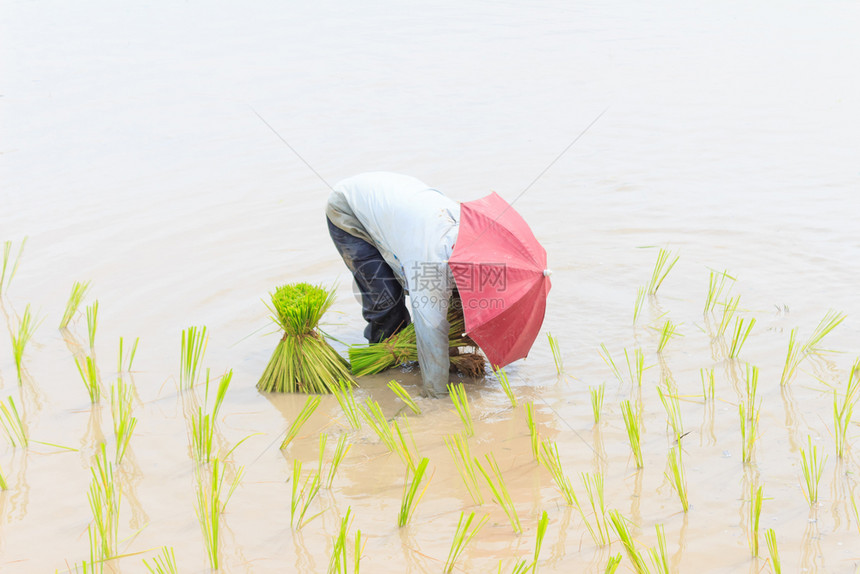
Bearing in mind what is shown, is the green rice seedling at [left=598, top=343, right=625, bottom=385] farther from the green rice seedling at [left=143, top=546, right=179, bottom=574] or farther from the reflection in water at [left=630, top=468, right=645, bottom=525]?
the green rice seedling at [left=143, top=546, right=179, bottom=574]

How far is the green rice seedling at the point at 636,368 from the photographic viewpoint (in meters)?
3.90

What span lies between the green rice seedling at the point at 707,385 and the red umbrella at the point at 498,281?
86 cm

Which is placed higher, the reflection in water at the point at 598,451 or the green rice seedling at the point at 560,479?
the green rice seedling at the point at 560,479

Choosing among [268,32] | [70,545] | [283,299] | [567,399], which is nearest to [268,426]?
[283,299]

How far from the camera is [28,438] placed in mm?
3637

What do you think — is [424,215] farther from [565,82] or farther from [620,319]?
[565,82]

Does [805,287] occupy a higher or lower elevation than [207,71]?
lower

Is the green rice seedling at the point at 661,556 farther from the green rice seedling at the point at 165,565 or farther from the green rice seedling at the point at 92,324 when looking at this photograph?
the green rice seedling at the point at 92,324

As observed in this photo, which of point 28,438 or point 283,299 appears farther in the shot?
point 283,299

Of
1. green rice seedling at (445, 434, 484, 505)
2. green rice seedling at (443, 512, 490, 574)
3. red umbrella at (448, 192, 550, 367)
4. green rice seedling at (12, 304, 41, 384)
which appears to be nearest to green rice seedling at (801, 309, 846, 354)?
red umbrella at (448, 192, 550, 367)

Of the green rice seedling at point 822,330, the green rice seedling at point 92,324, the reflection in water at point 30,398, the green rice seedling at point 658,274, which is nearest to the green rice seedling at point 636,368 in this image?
the green rice seedling at point 658,274

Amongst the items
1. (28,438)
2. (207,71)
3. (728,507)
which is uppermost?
(207,71)

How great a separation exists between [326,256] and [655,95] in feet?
15.5

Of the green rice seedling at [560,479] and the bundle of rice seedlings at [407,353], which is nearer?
the green rice seedling at [560,479]
